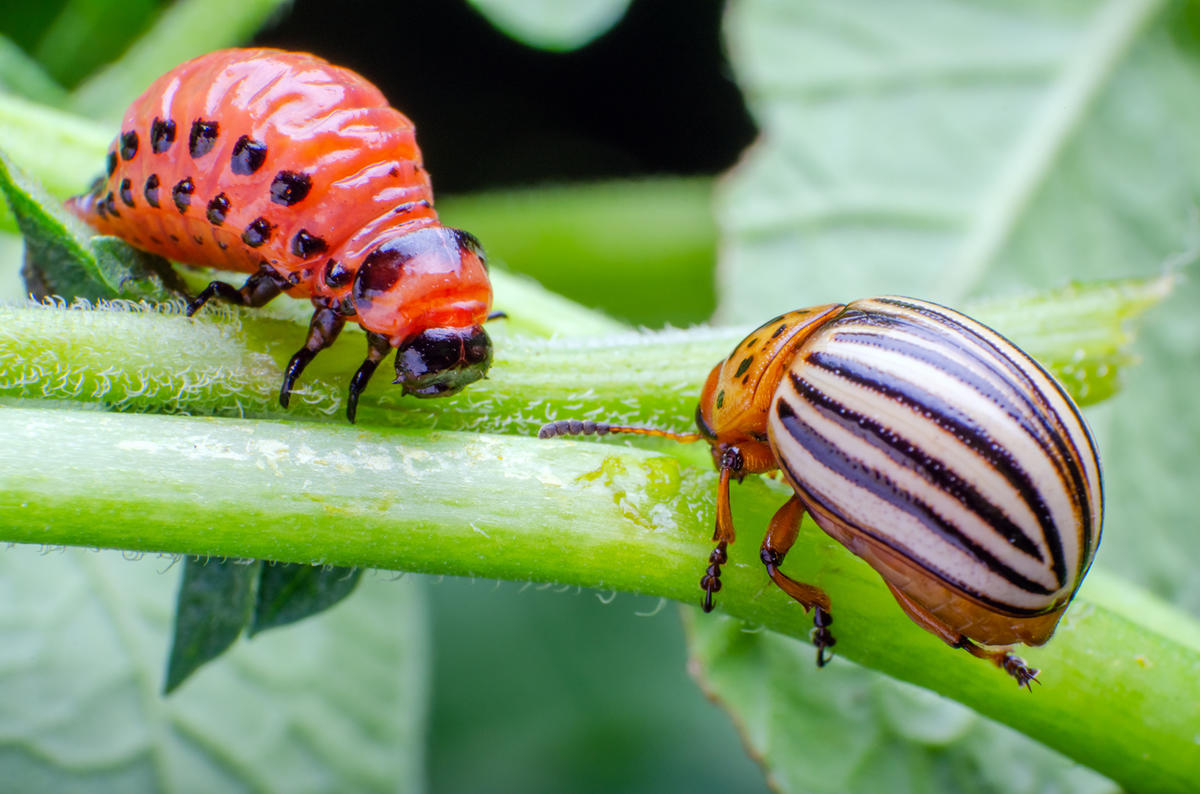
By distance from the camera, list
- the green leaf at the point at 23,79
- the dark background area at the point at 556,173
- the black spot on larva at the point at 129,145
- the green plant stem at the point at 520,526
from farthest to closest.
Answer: the dark background area at the point at 556,173 < the green leaf at the point at 23,79 < the black spot on larva at the point at 129,145 < the green plant stem at the point at 520,526

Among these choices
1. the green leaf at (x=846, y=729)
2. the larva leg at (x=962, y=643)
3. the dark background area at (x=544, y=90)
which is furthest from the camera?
the dark background area at (x=544, y=90)

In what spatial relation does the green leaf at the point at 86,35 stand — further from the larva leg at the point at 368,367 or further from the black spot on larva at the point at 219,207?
the larva leg at the point at 368,367

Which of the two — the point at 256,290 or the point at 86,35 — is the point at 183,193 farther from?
the point at 86,35

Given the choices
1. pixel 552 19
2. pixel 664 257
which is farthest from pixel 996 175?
pixel 552 19

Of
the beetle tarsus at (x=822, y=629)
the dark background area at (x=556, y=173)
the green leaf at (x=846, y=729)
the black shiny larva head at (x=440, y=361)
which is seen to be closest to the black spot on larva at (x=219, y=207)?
the black shiny larva head at (x=440, y=361)

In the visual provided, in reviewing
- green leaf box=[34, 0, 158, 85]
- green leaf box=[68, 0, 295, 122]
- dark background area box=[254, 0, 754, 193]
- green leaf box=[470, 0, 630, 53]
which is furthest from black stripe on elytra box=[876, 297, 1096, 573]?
green leaf box=[34, 0, 158, 85]

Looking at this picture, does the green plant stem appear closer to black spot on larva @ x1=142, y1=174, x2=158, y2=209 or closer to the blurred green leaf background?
black spot on larva @ x1=142, y1=174, x2=158, y2=209

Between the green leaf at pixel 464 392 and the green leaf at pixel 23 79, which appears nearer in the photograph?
the green leaf at pixel 464 392

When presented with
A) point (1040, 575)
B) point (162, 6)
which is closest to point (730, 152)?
point (162, 6)
